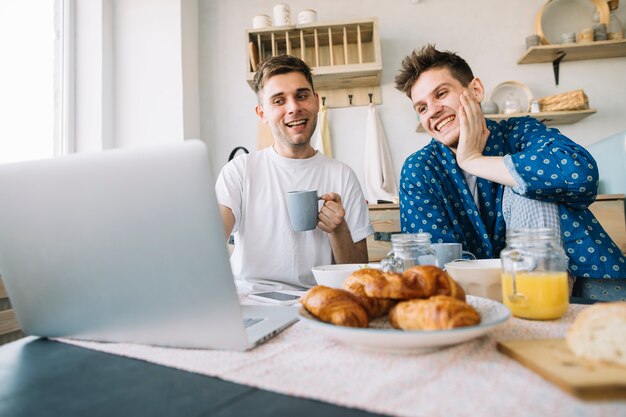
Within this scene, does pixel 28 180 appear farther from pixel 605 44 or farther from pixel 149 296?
pixel 605 44

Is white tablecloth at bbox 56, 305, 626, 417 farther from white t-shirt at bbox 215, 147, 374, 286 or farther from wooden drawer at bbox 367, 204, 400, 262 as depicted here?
wooden drawer at bbox 367, 204, 400, 262

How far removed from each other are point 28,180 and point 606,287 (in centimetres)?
132

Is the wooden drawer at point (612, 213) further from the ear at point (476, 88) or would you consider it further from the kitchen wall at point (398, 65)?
the ear at point (476, 88)

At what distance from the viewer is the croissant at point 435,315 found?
45 cm

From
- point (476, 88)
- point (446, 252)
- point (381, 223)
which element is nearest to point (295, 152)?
point (476, 88)

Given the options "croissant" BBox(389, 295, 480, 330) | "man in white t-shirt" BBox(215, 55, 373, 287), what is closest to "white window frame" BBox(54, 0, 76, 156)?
"man in white t-shirt" BBox(215, 55, 373, 287)

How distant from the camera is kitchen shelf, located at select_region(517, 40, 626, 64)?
2.46 metres

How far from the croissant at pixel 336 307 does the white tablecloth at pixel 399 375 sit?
0.11ft

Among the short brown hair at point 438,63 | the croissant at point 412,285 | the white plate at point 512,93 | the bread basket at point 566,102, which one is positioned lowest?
the croissant at point 412,285

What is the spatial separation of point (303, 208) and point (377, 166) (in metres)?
1.69

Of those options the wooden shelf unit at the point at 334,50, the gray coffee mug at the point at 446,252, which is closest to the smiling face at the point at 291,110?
the gray coffee mug at the point at 446,252

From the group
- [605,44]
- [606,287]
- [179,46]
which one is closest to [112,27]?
[179,46]

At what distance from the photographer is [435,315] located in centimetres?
45

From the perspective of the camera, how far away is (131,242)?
1.62 feet
